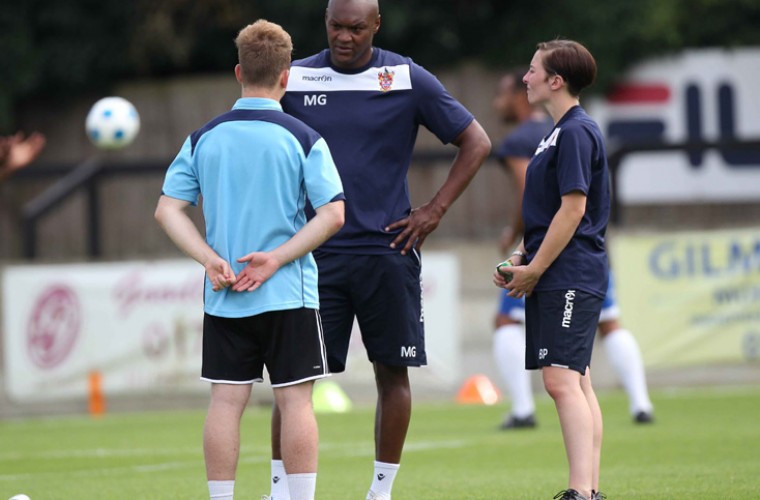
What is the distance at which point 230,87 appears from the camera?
1883 centimetres

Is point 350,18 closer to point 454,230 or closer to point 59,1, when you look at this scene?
point 454,230

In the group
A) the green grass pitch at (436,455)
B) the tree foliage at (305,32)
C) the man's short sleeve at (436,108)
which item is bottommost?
the green grass pitch at (436,455)

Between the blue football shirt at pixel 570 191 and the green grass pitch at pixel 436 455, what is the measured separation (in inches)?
50.8

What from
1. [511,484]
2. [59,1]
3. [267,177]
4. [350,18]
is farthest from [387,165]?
[59,1]

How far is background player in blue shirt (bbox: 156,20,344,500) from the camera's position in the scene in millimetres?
5582

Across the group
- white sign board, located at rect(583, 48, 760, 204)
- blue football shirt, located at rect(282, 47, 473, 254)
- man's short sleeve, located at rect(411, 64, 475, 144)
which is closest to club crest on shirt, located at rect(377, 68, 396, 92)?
blue football shirt, located at rect(282, 47, 473, 254)

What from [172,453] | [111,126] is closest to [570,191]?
[172,453]

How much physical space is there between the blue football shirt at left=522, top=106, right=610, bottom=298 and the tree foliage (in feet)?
39.2

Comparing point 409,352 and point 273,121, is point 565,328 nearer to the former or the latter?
point 409,352

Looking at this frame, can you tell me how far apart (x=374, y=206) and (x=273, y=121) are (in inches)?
43.8

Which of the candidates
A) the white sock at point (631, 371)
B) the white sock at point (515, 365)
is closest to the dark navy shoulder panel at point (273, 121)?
the white sock at point (515, 365)

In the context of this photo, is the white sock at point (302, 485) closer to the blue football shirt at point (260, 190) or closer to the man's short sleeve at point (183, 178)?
the blue football shirt at point (260, 190)

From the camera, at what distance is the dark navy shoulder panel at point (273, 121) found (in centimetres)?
565

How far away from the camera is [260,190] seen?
5.59 m
